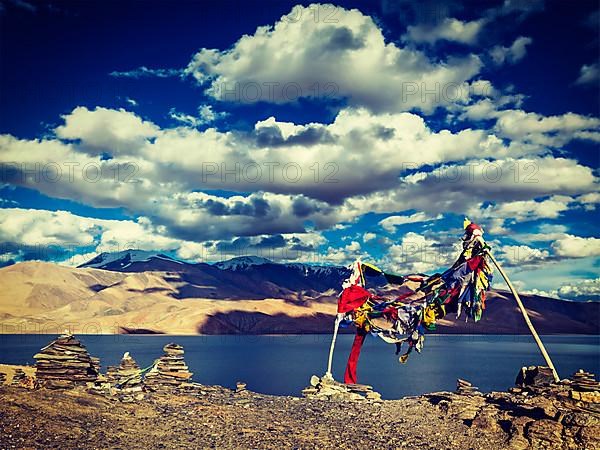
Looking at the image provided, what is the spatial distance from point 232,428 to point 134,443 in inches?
191

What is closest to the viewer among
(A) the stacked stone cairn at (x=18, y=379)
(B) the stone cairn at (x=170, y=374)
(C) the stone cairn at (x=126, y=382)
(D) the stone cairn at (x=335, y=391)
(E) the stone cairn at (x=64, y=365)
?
(E) the stone cairn at (x=64, y=365)

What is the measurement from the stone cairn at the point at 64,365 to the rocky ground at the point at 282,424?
1.74 m

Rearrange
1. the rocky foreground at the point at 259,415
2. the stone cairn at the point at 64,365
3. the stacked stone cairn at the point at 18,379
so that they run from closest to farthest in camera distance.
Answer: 1. the rocky foreground at the point at 259,415
2. the stone cairn at the point at 64,365
3. the stacked stone cairn at the point at 18,379

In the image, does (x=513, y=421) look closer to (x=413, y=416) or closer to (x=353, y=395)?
(x=413, y=416)

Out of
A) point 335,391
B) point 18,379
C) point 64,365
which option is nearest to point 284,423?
point 335,391

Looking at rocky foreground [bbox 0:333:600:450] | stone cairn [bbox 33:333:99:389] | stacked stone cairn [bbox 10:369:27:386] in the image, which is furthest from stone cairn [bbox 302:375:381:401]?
stacked stone cairn [bbox 10:369:27:386]

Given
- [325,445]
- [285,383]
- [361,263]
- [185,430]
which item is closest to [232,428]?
[185,430]

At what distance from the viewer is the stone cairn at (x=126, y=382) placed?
28641 millimetres

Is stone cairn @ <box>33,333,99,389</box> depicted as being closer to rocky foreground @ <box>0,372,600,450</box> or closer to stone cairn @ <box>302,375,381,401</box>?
rocky foreground @ <box>0,372,600,450</box>

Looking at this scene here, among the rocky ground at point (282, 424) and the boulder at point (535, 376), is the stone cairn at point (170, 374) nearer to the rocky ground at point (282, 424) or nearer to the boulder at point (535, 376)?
the rocky ground at point (282, 424)

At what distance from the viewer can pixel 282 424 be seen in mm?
24234

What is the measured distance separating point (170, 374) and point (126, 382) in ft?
10.2

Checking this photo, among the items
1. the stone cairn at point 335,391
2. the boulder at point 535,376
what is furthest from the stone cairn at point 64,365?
the boulder at point 535,376

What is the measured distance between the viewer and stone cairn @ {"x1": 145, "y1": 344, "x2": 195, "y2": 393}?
32.6 metres
